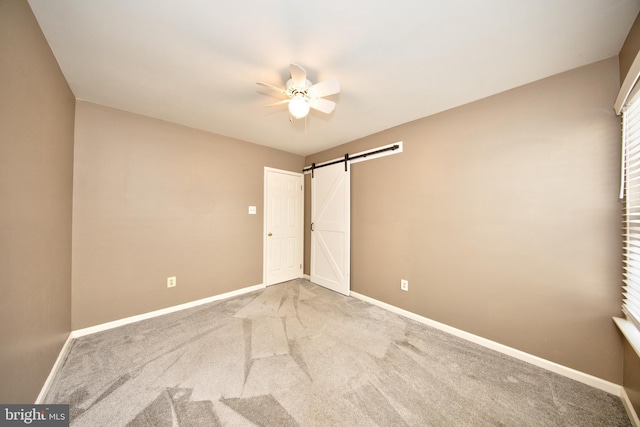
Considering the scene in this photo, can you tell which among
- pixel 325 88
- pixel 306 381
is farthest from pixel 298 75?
pixel 306 381

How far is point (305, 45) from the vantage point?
1.54 m

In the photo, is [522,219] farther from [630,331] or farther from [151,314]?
[151,314]

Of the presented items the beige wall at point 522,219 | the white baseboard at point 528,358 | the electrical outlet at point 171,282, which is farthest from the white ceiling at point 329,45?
the white baseboard at point 528,358

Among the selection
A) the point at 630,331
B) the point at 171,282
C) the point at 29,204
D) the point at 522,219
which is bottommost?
the point at 171,282

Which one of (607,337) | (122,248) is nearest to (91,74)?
(122,248)

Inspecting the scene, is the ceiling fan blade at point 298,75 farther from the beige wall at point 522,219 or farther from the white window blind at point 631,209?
the white window blind at point 631,209

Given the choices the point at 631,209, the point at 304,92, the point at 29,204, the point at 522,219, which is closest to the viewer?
the point at 29,204

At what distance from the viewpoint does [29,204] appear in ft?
4.45

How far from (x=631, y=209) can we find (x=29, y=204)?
4013 millimetres

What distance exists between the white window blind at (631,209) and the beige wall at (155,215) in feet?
12.7

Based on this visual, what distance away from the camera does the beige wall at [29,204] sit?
1113mm

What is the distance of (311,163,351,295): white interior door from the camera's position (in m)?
3.46

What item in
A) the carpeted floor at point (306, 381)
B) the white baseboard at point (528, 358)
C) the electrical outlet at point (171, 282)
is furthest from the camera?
the electrical outlet at point (171, 282)

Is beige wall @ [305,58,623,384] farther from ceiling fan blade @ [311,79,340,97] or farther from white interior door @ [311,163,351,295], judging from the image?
ceiling fan blade @ [311,79,340,97]
